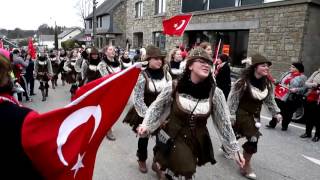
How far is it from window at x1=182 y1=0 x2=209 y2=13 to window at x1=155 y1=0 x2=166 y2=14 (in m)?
3.65

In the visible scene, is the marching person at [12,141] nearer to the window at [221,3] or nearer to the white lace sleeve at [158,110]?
the white lace sleeve at [158,110]

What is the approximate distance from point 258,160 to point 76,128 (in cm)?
436

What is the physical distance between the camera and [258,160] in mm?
5512

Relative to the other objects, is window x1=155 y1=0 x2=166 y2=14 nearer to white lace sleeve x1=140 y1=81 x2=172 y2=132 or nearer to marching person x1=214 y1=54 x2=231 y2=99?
marching person x1=214 y1=54 x2=231 y2=99

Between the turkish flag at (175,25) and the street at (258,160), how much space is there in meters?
3.09

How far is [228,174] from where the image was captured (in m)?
4.84

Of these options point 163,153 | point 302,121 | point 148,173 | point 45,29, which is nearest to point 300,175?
point 148,173

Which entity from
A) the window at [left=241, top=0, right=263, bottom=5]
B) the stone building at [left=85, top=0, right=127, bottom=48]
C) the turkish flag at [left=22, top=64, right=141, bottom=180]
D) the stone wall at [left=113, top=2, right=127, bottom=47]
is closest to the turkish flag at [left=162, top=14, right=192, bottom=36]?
the turkish flag at [left=22, top=64, right=141, bottom=180]

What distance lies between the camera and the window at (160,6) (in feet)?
83.1

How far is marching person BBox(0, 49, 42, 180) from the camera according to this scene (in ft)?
5.46

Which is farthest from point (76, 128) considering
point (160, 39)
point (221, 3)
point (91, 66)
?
point (160, 39)

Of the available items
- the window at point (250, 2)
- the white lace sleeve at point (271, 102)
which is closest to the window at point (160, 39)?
the window at point (250, 2)

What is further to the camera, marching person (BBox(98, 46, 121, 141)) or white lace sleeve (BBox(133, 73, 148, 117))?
marching person (BBox(98, 46, 121, 141))

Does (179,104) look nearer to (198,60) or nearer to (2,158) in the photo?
(198,60)
